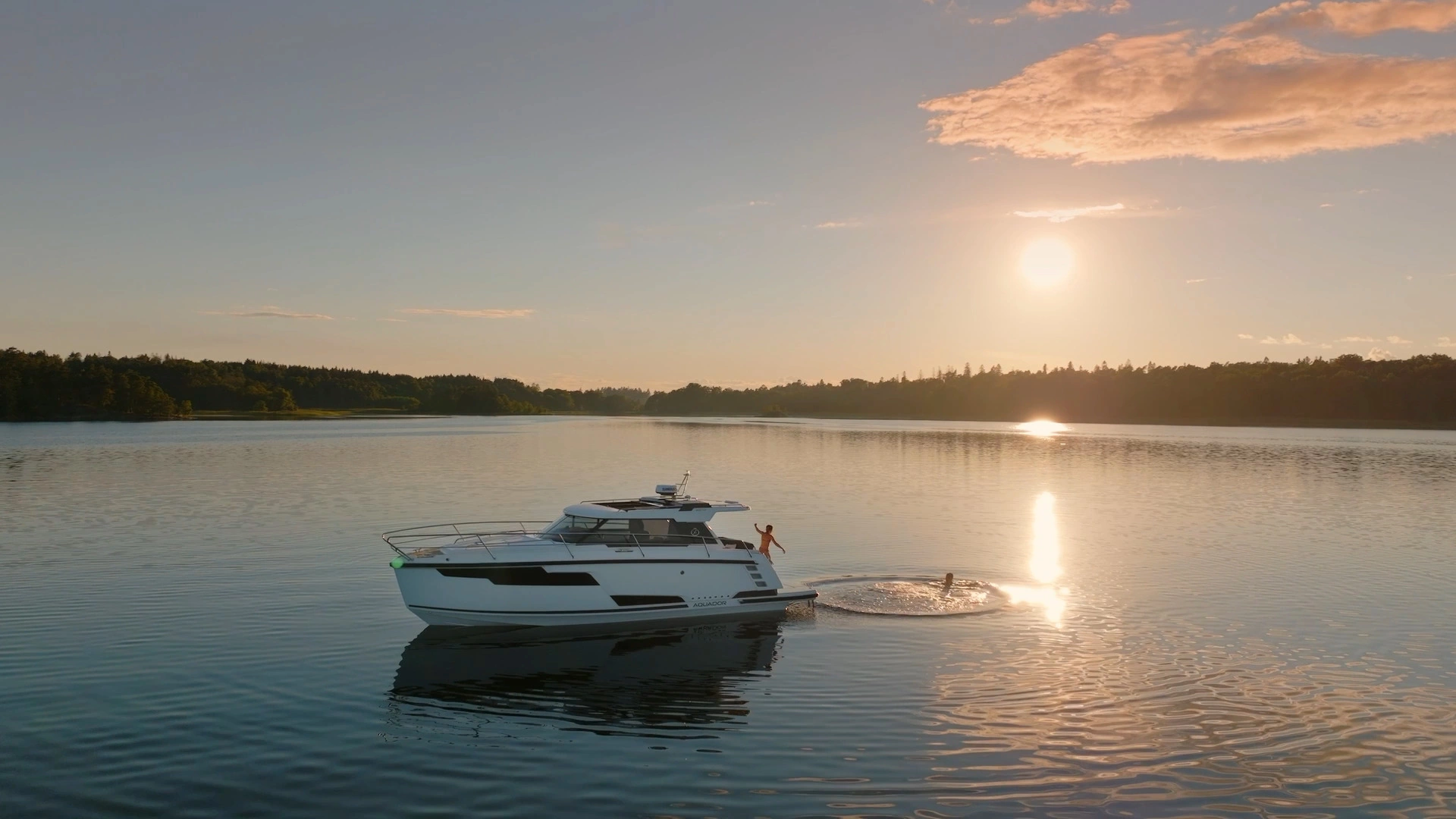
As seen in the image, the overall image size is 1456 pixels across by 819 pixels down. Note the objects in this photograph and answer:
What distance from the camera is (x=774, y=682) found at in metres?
20.2

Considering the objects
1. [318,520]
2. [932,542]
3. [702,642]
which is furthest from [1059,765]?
[318,520]

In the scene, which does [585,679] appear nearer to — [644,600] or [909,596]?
[644,600]

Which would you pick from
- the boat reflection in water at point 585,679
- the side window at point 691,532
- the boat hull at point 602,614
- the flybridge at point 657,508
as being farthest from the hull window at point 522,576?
the side window at point 691,532

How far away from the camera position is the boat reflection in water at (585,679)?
57.2 feet

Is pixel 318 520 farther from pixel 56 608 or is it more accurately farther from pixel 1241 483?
pixel 1241 483

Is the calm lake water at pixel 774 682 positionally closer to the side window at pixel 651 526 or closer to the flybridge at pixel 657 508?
the side window at pixel 651 526

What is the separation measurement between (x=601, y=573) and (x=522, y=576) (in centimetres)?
199

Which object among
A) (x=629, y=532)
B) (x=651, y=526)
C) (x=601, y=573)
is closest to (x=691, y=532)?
(x=651, y=526)

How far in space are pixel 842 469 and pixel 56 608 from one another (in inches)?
2275

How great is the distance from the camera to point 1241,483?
64188mm

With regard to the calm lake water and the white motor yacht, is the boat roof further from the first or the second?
the calm lake water

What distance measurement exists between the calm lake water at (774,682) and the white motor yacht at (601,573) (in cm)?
79

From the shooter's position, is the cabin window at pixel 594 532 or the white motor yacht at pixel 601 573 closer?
the white motor yacht at pixel 601 573

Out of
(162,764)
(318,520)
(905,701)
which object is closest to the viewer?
(162,764)
